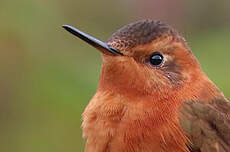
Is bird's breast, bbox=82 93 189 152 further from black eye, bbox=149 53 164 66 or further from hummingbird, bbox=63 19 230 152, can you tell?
black eye, bbox=149 53 164 66

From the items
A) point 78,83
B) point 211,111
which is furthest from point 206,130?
point 78,83

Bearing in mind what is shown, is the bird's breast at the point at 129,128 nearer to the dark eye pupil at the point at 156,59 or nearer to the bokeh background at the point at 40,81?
the dark eye pupil at the point at 156,59

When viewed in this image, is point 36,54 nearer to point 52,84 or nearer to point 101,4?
point 52,84

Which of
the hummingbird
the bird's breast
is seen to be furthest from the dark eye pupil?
the bird's breast

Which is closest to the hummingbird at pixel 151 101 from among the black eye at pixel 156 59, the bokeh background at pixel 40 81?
the black eye at pixel 156 59

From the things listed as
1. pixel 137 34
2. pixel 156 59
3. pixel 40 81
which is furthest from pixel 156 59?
pixel 40 81

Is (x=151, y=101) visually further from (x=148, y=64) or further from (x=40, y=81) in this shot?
(x=40, y=81)
